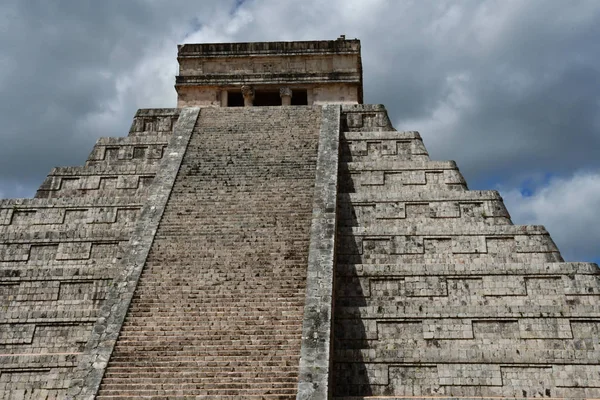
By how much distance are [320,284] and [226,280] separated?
149cm

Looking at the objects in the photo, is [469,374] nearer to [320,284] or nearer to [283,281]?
[320,284]

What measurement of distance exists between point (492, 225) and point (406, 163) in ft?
7.89

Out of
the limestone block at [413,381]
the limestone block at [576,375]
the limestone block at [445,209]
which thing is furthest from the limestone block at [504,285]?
the limestone block at [413,381]

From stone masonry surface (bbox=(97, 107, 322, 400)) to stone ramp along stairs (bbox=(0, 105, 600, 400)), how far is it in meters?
0.03

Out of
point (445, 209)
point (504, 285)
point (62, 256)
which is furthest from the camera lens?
point (445, 209)

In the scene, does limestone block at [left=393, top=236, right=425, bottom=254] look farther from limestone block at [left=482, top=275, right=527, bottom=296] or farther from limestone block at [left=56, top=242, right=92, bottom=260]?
limestone block at [left=56, top=242, right=92, bottom=260]

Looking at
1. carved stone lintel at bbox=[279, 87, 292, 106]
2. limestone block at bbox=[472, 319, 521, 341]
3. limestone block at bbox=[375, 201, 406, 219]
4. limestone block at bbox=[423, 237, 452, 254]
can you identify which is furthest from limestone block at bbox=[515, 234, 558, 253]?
carved stone lintel at bbox=[279, 87, 292, 106]

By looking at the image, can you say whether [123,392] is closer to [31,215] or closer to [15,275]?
[15,275]

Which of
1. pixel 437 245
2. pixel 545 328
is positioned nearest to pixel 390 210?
pixel 437 245

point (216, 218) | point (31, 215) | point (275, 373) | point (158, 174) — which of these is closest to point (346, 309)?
point (275, 373)

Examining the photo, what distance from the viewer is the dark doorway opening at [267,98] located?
58.8 feet

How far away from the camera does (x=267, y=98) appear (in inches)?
720

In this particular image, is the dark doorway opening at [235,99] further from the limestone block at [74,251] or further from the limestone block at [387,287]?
the limestone block at [387,287]

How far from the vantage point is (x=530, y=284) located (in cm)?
1088
